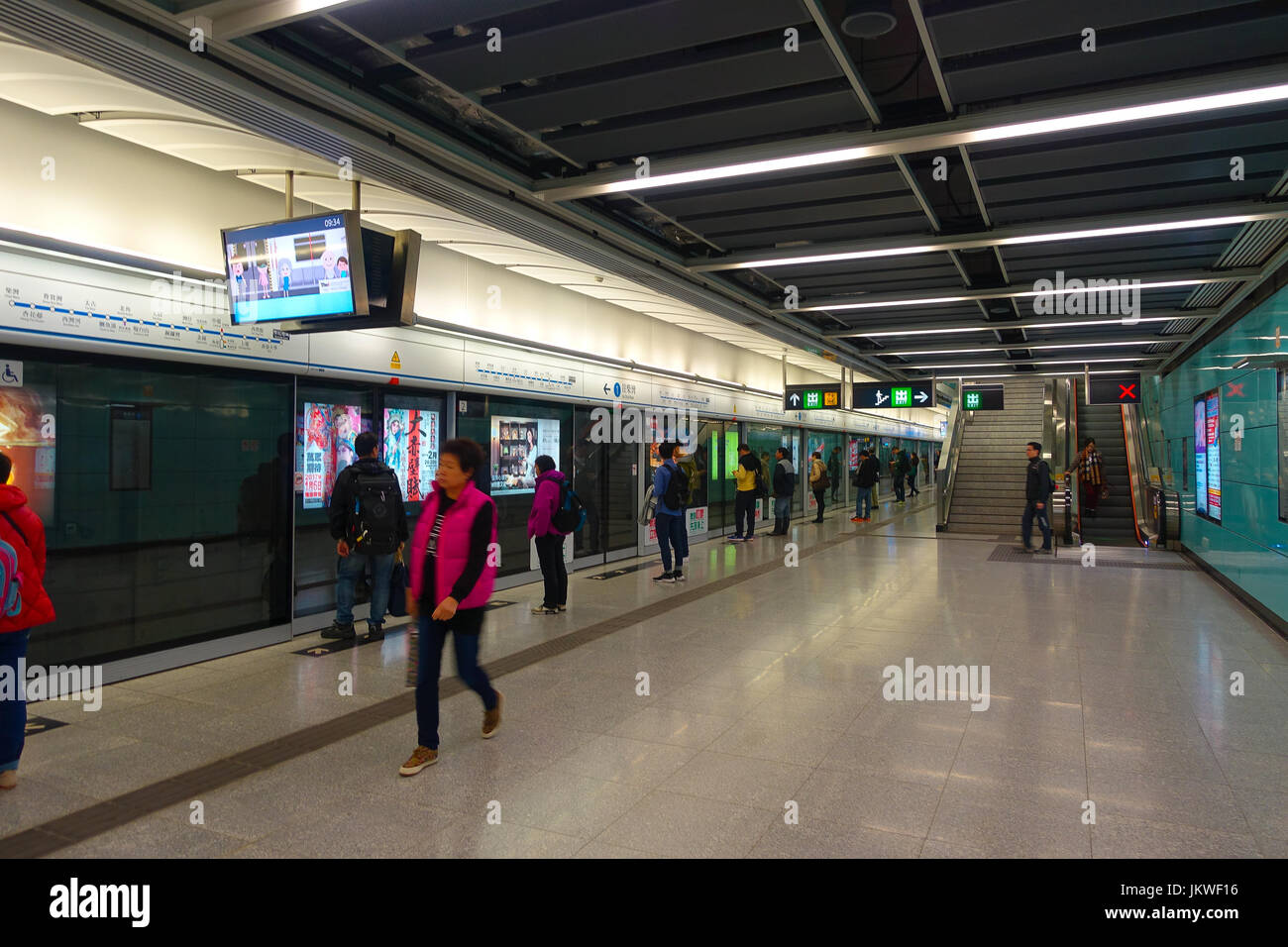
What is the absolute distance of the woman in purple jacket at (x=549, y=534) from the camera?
7559 mm

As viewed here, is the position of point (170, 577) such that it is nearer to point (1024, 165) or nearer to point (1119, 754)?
point (1119, 754)

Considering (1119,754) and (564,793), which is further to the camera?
(1119,754)

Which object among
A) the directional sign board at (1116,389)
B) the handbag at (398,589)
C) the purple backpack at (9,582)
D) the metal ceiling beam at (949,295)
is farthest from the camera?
the directional sign board at (1116,389)

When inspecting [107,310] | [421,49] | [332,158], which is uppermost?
[421,49]

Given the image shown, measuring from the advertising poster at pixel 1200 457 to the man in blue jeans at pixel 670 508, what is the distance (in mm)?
7252

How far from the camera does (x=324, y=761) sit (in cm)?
400

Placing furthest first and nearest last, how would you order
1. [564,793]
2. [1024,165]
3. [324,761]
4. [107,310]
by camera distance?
[1024,165] < [107,310] < [324,761] < [564,793]

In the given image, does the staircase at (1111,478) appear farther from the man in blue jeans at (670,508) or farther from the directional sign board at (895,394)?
the man in blue jeans at (670,508)

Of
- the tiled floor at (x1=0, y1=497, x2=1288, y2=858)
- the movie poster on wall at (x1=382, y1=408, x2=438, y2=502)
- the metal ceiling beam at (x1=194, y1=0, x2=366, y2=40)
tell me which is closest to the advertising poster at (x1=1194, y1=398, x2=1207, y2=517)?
the tiled floor at (x1=0, y1=497, x2=1288, y2=858)

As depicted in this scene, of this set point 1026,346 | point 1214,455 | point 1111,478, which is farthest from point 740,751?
point 1111,478

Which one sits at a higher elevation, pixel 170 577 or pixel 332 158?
pixel 332 158

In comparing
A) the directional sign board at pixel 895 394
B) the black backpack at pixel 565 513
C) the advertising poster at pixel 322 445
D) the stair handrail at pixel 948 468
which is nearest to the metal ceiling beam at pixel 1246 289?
the stair handrail at pixel 948 468
